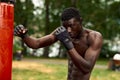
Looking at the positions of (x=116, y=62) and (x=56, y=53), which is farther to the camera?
(x=56, y=53)

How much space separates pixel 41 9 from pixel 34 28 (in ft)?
8.55

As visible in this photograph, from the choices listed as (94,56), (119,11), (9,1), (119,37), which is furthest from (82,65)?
(119,37)

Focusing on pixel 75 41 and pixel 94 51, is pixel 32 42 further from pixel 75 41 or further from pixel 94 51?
pixel 94 51

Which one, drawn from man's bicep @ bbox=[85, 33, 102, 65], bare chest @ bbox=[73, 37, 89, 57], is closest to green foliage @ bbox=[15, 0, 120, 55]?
bare chest @ bbox=[73, 37, 89, 57]

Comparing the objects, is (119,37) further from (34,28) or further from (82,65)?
(82,65)

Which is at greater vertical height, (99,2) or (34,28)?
(99,2)

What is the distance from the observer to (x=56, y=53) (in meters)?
46.7

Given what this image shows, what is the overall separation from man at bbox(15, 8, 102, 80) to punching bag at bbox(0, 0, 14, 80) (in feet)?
1.24

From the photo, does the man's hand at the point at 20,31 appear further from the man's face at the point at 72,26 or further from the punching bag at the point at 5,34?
the man's face at the point at 72,26

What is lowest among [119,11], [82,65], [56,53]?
[56,53]

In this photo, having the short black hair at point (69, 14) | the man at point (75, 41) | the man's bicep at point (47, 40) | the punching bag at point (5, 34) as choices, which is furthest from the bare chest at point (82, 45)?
the punching bag at point (5, 34)

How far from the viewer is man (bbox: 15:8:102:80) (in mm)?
5156

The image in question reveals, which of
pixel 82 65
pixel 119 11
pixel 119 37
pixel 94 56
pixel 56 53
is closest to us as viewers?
pixel 82 65

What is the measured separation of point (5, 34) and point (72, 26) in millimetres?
937
